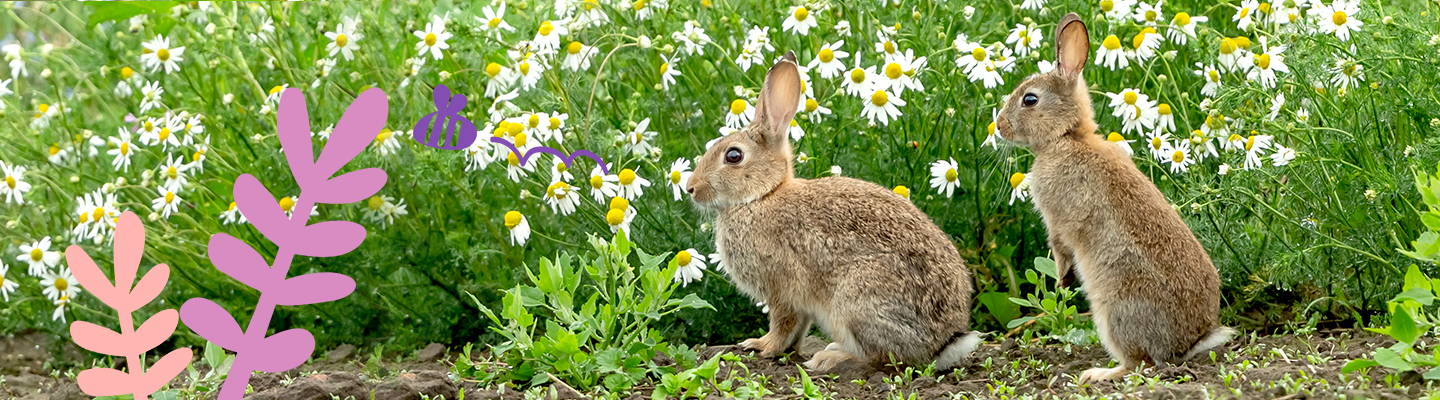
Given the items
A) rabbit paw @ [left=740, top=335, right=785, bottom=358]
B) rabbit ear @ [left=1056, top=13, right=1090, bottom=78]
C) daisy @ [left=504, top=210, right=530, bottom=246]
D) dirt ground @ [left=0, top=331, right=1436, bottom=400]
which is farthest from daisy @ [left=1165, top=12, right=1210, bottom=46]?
daisy @ [left=504, top=210, right=530, bottom=246]

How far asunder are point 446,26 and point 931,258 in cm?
207

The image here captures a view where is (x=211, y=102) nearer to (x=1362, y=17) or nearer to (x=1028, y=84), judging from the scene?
(x=1028, y=84)

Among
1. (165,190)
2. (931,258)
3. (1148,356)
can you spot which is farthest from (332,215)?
(1148,356)

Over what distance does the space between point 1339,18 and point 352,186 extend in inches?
127

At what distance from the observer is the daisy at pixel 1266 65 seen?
4801 mm

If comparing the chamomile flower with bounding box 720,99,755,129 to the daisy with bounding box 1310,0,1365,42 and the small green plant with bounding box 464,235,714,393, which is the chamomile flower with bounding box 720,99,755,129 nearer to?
the small green plant with bounding box 464,235,714,393

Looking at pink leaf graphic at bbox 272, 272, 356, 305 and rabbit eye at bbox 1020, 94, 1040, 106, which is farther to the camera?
rabbit eye at bbox 1020, 94, 1040, 106

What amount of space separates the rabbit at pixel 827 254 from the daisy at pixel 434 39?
50.7 inches

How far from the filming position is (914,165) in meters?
5.49

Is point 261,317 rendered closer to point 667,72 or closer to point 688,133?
point 667,72

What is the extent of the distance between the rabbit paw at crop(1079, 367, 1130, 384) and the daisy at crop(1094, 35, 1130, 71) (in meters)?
1.19

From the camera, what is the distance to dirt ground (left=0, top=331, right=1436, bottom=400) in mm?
3869

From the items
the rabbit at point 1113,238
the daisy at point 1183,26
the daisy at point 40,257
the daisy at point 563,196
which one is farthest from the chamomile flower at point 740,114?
the daisy at point 40,257

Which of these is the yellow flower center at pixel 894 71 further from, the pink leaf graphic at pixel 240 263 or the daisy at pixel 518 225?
the pink leaf graphic at pixel 240 263
